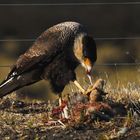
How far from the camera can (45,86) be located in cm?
1017

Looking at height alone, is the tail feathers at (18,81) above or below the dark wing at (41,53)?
below

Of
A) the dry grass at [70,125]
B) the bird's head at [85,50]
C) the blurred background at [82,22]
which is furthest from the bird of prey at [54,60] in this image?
the blurred background at [82,22]

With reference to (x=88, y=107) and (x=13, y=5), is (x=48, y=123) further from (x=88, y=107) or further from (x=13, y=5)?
(x=13, y=5)

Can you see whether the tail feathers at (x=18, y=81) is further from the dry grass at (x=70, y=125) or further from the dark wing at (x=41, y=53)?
the dry grass at (x=70, y=125)

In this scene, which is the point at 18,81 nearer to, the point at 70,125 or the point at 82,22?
the point at 70,125

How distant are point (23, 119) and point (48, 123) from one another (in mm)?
374

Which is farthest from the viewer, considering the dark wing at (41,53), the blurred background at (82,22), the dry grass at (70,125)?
the blurred background at (82,22)

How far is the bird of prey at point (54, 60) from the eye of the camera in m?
6.95

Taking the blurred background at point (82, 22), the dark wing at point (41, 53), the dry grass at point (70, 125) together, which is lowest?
the dry grass at point (70, 125)

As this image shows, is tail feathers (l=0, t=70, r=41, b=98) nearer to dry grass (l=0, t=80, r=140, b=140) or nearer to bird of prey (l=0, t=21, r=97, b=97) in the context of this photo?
bird of prey (l=0, t=21, r=97, b=97)

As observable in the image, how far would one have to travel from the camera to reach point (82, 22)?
414 inches

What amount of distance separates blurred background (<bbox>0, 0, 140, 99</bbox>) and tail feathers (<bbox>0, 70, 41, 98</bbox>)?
3327 millimetres

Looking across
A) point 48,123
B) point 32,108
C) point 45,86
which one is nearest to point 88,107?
point 48,123

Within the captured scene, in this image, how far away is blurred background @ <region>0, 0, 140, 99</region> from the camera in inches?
412
